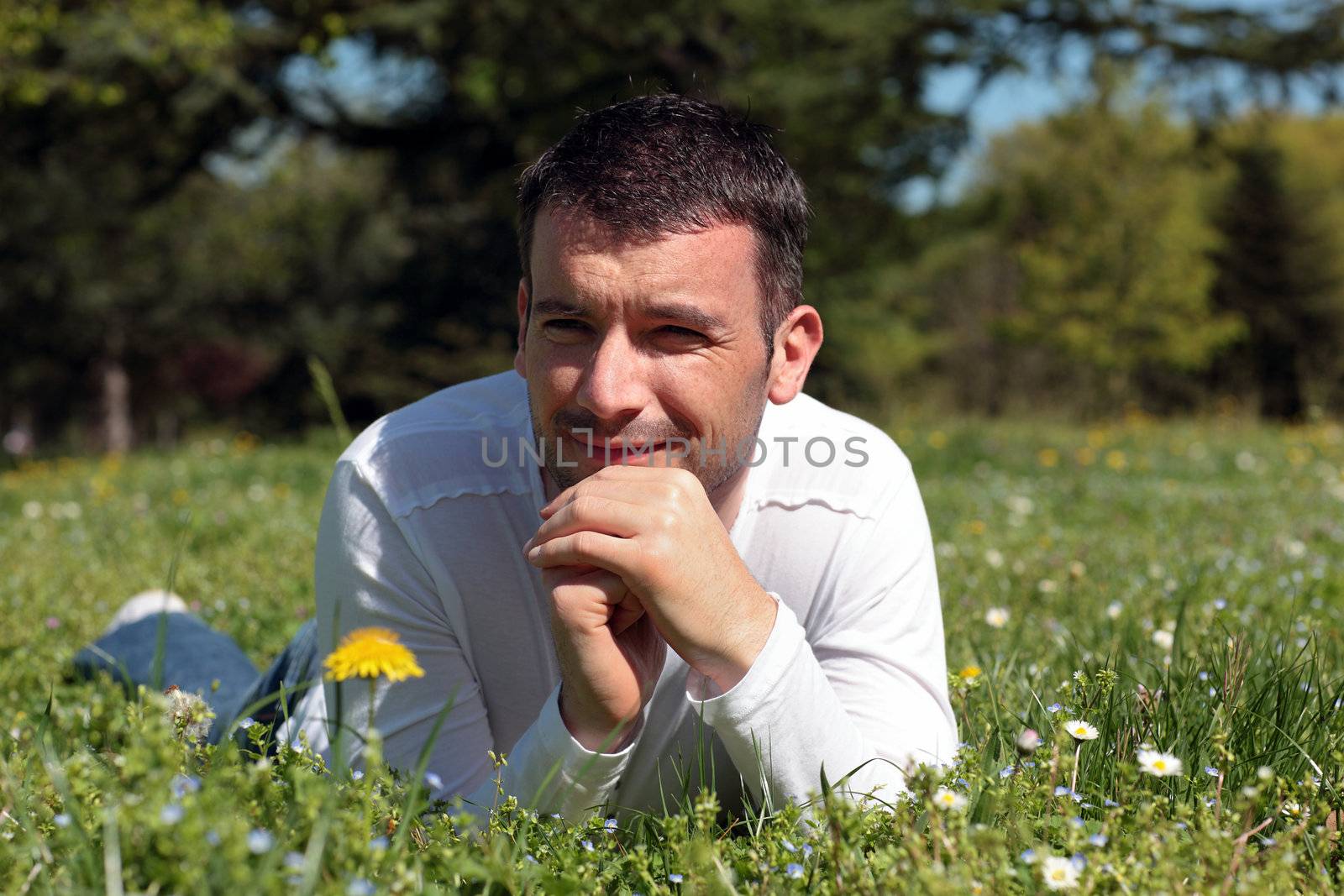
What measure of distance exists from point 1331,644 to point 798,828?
6.32 feet

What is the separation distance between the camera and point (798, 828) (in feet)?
5.86

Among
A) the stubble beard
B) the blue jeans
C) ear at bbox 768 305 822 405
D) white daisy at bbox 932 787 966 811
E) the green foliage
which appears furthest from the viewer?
the green foliage

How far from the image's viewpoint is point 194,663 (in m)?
3.38

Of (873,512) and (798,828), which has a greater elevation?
(873,512)

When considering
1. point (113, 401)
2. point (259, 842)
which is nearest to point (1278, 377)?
point (113, 401)

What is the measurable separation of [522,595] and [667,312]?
0.67 meters

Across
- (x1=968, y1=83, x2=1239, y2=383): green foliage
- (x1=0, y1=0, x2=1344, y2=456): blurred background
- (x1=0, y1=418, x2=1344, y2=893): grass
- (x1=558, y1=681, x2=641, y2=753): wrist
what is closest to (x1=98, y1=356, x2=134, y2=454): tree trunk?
(x1=0, y1=0, x2=1344, y2=456): blurred background

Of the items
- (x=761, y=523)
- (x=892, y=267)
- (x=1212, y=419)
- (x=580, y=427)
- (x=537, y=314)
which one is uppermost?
(x=537, y=314)

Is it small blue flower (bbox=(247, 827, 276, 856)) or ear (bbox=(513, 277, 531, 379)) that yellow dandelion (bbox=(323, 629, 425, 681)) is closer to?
small blue flower (bbox=(247, 827, 276, 856))

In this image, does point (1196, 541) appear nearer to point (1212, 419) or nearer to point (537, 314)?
point (537, 314)

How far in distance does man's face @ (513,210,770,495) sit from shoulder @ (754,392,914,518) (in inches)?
9.9

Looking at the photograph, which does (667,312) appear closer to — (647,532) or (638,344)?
(638,344)

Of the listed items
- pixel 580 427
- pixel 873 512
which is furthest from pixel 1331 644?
pixel 580 427

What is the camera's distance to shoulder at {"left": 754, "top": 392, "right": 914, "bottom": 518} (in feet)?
7.38
